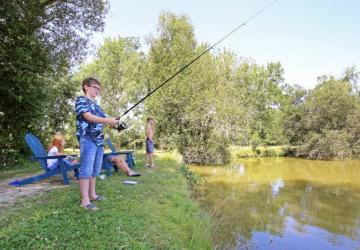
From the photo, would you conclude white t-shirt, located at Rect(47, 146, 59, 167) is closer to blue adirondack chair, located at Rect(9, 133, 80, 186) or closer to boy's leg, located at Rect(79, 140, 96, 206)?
blue adirondack chair, located at Rect(9, 133, 80, 186)

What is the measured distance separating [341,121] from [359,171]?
11970mm

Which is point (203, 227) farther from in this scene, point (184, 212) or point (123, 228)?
point (123, 228)

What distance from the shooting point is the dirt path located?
5457 mm

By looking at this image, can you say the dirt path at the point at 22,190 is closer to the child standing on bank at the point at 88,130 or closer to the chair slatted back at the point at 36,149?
the chair slatted back at the point at 36,149

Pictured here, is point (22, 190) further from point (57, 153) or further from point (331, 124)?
point (331, 124)

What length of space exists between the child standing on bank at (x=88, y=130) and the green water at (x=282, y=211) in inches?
137

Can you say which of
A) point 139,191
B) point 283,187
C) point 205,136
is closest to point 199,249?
point 139,191

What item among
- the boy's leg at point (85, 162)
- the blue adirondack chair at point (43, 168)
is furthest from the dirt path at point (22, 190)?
the boy's leg at point (85, 162)

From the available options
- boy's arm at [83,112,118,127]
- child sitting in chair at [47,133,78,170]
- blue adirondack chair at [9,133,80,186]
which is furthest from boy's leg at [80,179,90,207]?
child sitting in chair at [47,133,78,170]

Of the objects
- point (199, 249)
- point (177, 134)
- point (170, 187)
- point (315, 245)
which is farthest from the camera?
point (177, 134)

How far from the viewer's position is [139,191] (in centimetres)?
649

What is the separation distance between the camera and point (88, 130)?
4.69 metres

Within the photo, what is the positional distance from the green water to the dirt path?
3.60 metres

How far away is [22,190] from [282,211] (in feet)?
28.2
